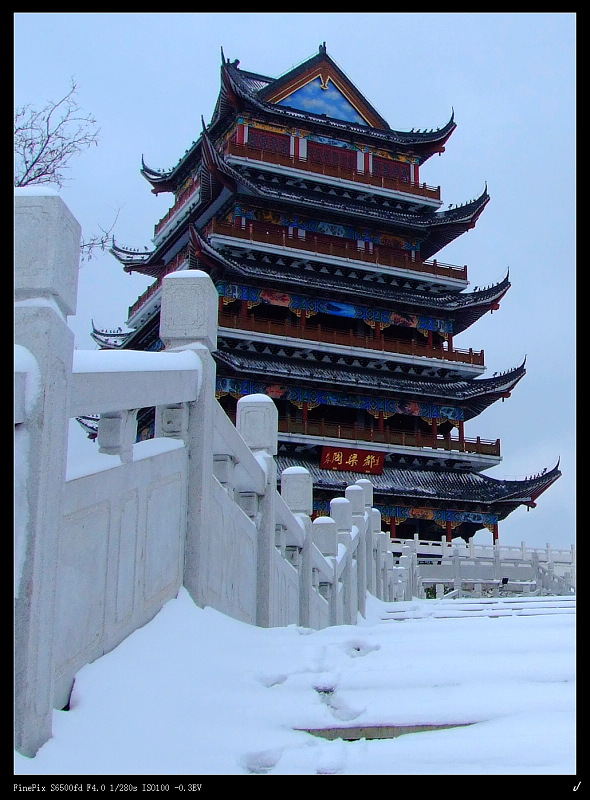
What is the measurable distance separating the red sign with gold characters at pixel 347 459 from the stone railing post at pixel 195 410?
85.0 ft

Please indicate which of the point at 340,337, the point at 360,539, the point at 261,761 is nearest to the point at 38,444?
the point at 261,761

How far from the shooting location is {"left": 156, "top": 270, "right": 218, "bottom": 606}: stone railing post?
16.2 ft

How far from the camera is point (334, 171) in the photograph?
32625 millimetres

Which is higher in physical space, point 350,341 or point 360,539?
point 350,341

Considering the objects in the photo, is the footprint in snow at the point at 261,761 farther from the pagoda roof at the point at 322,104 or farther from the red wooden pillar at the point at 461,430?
the red wooden pillar at the point at 461,430

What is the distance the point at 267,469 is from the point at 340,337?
25101mm

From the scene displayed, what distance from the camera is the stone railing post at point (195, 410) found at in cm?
495

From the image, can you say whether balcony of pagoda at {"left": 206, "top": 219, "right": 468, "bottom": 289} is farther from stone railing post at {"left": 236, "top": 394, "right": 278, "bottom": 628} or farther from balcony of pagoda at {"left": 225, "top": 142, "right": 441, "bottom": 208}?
stone railing post at {"left": 236, "top": 394, "right": 278, "bottom": 628}

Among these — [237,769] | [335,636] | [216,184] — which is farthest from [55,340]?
[216,184]

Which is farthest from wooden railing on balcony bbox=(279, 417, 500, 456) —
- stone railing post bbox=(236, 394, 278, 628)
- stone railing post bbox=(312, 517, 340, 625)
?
stone railing post bbox=(236, 394, 278, 628)

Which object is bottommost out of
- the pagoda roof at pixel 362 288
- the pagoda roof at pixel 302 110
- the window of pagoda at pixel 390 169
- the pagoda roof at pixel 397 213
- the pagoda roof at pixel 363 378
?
the pagoda roof at pixel 363 378

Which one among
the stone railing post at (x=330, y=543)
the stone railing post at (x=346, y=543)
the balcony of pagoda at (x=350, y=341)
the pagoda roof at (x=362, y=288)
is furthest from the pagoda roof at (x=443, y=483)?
the stone railing post at (x=330, y=543)

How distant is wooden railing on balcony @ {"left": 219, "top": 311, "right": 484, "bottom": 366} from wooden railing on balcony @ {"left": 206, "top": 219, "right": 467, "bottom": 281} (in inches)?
97.6

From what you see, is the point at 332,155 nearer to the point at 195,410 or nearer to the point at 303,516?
the point at 303,516
